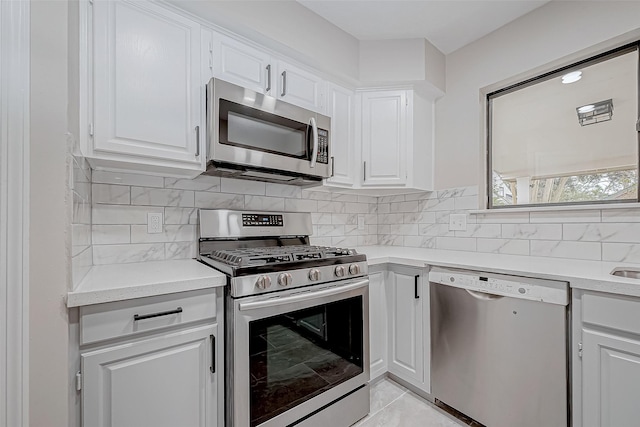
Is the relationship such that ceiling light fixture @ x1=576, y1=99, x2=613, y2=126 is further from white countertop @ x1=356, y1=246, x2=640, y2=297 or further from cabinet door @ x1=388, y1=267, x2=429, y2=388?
cabinet door @ x1=388, y1=267, x2=429, y2=388

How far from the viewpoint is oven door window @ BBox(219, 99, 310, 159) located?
60.0 inches

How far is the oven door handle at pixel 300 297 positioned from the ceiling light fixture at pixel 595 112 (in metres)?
1.67

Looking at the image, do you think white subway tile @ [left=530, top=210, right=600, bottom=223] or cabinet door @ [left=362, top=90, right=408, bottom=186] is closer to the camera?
white subway tile @ [left=530, top=210, right=600, bottom=223]

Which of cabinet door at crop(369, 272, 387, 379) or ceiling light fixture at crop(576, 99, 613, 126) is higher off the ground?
ceiling light fixture at crop(576, 99, 613, 126)

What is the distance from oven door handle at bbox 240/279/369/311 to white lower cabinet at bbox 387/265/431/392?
1.10 ft

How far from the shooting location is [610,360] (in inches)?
44.9

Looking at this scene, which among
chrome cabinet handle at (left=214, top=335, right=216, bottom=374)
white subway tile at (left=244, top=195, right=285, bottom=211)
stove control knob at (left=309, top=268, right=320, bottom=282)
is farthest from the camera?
white subway tile at (left=244, top=195, right=285, bottom=211)

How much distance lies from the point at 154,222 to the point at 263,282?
82 cm

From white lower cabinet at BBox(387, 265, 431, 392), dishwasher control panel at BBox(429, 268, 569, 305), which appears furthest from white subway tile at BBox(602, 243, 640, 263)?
white lower cabinet at BBox(387, 265, 431, 392)

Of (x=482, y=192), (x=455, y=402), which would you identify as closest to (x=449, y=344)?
(x=455, y=402)

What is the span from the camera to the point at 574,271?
132 cm

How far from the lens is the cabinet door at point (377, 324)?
75.0 inches

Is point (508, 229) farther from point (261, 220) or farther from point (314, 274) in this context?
point (261, 220)

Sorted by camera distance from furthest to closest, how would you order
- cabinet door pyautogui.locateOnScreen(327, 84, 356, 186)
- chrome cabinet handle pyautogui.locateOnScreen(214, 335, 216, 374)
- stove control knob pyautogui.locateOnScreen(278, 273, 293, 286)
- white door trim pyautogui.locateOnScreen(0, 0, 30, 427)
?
cabinet door pyautogui.locateOnScreen(327, 84, 356, 186), stove control knob pyautogui.locateOnScreen(278, 273, 293, 286), chrome cabinet handle pyautogui.locateOnScreen(214, 335, 216, 374), white door trim pyautogui.locateOnScreen(0, 0, 30, 427)
